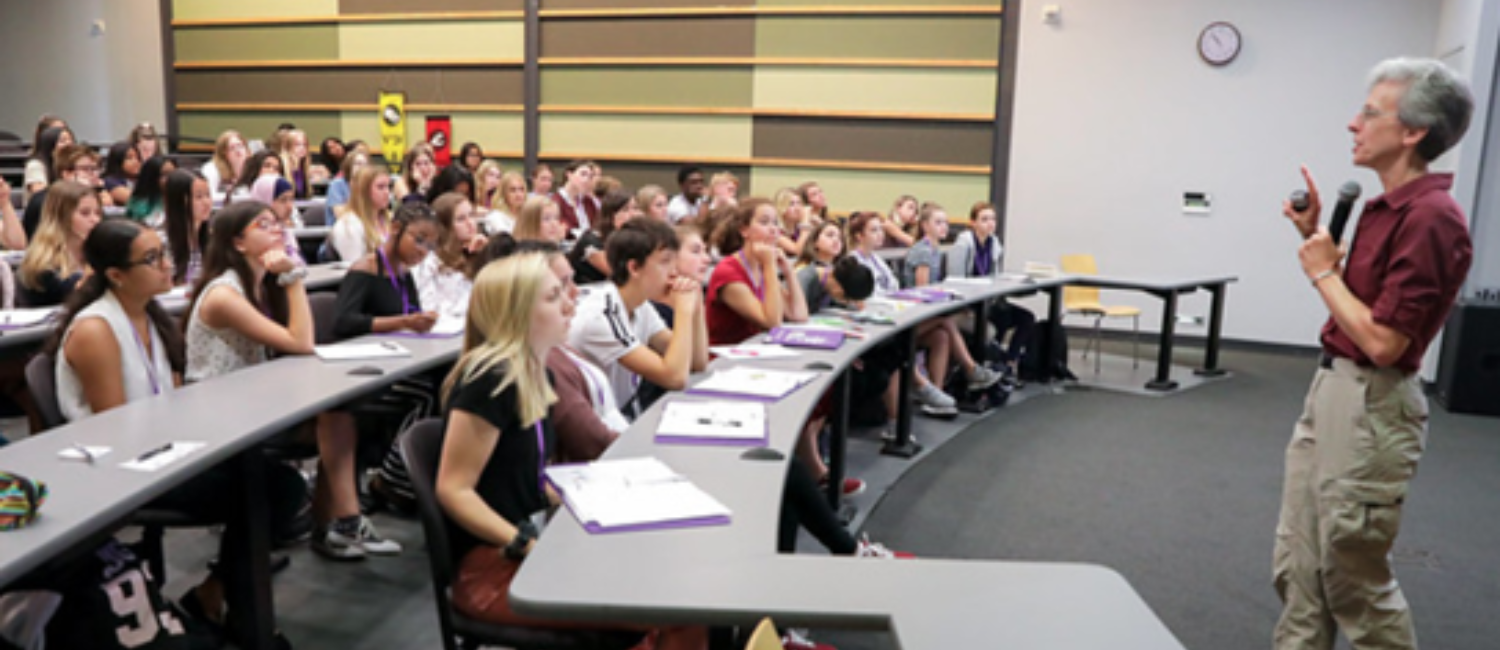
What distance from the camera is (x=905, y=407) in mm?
4754

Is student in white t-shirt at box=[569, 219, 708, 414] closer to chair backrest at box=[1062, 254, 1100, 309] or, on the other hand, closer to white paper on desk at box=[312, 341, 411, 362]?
white paper on desk at box=[312, 341, 411, 362]

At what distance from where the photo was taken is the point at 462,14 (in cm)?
966

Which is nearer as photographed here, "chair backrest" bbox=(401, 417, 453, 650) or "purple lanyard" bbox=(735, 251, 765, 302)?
"chair backrest" bbox=(401, 417, 453, 650)

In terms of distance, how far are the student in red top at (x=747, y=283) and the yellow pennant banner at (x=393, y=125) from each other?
6.46 meters

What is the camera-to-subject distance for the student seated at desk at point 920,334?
541cm

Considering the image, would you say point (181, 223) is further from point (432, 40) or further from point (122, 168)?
point (432, 40)

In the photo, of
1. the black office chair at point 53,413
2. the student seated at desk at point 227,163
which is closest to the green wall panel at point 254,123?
the student seated at desk at point 227,163

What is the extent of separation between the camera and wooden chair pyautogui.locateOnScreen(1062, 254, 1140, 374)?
22.8 ft

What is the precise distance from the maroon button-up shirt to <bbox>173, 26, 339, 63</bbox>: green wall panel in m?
10.1

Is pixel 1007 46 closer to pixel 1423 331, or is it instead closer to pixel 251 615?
pixel 1423 331

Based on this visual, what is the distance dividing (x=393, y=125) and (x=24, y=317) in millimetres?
6529

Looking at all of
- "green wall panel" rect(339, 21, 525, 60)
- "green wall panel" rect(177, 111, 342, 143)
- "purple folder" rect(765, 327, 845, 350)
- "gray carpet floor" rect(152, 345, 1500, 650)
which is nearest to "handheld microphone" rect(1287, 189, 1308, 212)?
"gray carpet floor" rect(152, 345, 1500, 650)

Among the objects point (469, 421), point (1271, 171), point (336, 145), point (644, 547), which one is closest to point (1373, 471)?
point (644, 547)

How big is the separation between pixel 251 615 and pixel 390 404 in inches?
42.7
